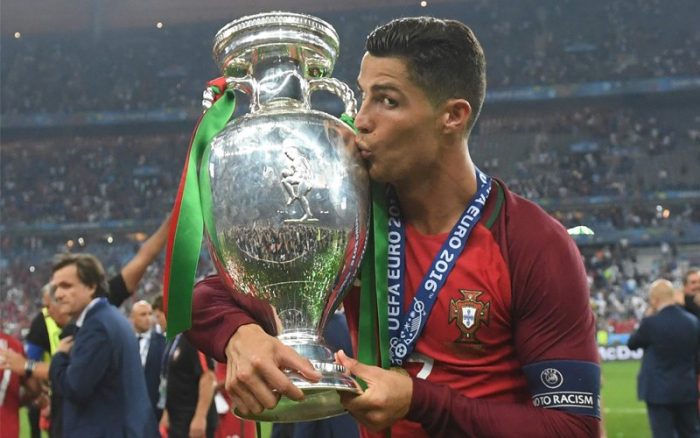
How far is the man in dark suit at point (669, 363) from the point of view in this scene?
5016 mm

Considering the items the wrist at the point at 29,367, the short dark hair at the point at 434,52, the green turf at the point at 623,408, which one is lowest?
the green turf at the point at 623,408

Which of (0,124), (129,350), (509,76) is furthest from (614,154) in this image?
(129,350)

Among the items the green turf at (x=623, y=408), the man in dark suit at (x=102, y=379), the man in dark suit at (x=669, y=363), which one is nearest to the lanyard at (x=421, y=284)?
the man in dark suit at (x=102, y=379)

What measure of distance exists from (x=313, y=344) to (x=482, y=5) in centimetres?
2462

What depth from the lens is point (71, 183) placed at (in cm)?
2409

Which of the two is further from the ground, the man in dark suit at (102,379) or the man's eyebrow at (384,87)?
the man's eyebrow at (384,87)

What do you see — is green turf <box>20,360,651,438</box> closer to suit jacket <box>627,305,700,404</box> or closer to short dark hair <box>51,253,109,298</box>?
suit jacket <box>627,305,700,404</box>

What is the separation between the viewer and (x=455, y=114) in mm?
1251

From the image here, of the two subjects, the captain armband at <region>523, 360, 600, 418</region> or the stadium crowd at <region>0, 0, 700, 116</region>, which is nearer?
the captain armband at <region>523, 360, 600, 418</region>

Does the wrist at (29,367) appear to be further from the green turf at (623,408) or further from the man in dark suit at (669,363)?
the green turf at (623,408)

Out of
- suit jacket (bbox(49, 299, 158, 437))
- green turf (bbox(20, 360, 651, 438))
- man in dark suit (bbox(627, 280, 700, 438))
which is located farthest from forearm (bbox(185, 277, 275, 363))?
green turf (bbox(20, 360, 651, 438))

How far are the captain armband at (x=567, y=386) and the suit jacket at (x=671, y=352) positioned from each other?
418cm

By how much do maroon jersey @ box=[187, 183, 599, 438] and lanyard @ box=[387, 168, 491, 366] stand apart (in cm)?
2

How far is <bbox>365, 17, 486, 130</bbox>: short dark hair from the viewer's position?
3.91 feet
